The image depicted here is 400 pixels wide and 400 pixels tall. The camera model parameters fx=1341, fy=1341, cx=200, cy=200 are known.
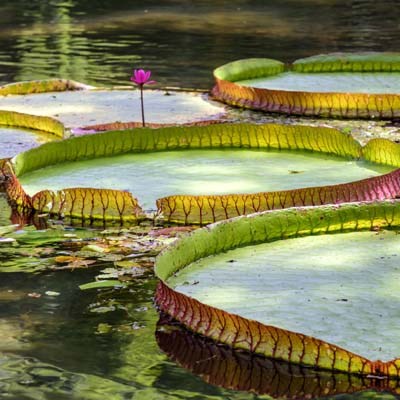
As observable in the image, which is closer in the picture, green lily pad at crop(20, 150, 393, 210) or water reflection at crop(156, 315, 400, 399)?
water reflection at crop(156, 315, 400, 399)

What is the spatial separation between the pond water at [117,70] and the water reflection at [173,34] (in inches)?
0.5

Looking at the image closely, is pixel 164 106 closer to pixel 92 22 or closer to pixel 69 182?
pixel 69 182

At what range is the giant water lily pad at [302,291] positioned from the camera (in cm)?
312

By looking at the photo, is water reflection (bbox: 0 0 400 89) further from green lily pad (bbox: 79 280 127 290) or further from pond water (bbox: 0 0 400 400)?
green lily pad (bbox: 79 280 127 290)

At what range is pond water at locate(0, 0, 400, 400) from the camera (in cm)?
312

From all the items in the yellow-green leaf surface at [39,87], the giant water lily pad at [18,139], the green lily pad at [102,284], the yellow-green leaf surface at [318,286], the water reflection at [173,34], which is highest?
the yellow-green leaf surface at [318,286]

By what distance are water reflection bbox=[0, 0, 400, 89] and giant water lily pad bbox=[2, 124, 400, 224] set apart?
8.31ft

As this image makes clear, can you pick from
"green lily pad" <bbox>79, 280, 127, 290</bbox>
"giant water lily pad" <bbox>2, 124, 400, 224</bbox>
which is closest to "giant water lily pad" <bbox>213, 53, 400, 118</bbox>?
"giant water lily pad" <bbox>2, 124, 400, 224</bbox>

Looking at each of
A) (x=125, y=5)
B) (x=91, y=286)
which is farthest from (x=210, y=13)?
(x=91, y=286)

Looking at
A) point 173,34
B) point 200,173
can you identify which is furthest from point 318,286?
point 173,34

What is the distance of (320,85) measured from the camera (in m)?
7.47

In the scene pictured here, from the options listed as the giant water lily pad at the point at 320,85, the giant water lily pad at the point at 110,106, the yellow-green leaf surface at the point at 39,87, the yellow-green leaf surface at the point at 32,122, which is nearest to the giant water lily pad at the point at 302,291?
the yellow-green leaf surface at the point at 32,122

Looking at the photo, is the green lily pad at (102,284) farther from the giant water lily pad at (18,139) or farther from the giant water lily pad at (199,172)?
the giant water lily pad at (18,139)

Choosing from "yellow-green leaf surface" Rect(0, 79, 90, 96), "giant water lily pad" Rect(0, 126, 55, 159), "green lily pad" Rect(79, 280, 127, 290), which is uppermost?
"yellow-green leaf surface" Rect(0, 79, 90, 96)
